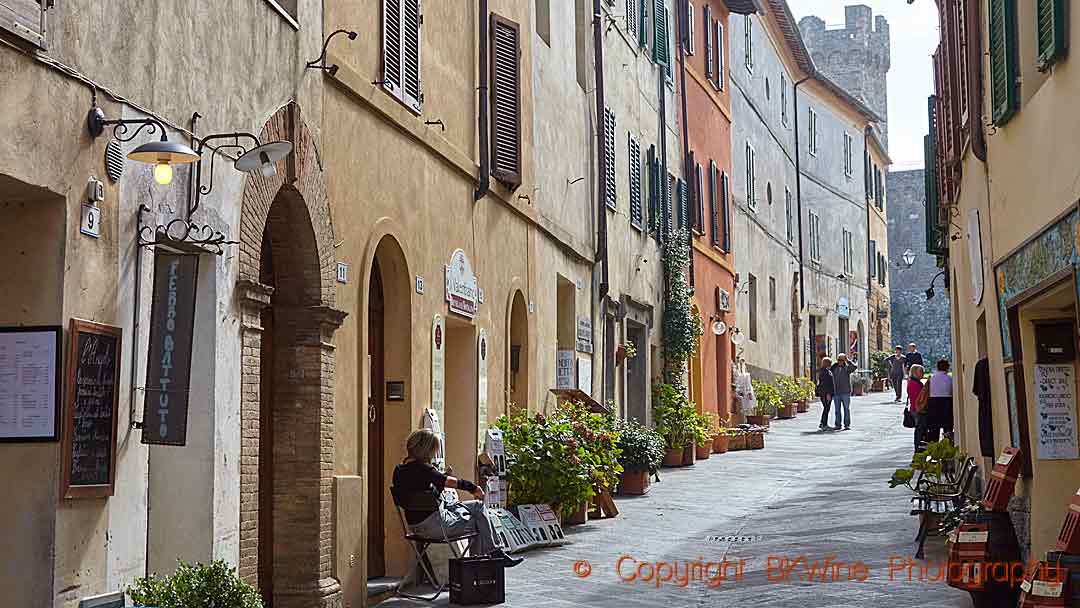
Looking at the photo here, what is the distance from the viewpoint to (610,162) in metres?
19.9

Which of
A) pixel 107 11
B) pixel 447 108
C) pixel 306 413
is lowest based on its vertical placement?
pixel 306 413

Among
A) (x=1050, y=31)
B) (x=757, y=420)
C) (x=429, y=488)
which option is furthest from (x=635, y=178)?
(x=1050, y=31)

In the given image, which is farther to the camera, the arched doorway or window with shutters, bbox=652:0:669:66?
window with shutters, bbox=652:0:669:66

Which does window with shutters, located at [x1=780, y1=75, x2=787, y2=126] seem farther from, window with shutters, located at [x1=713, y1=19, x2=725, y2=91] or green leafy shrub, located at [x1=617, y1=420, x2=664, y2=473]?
green leafy shrub, located at [x1=617, y1=420, x2=664, y2=473]

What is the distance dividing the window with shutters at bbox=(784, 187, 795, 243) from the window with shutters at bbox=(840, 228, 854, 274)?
7089mm

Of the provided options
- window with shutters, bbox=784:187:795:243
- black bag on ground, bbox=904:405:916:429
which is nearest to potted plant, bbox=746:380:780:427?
black bag on ground, bbox=904:405:916:429

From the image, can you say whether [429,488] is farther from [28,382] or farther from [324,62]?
[28,382]

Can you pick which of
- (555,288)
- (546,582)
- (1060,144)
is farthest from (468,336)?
(1060,144)

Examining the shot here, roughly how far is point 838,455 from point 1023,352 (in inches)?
520

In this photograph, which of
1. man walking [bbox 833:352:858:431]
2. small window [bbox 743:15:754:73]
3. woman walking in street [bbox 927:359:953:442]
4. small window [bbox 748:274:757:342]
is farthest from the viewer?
small window [bbox 743:15:754:73]

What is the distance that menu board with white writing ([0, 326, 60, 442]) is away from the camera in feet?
19.2

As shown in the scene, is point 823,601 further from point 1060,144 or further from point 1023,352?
point 1060,144

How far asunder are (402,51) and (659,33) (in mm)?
12714

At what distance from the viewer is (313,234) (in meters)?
9.00
